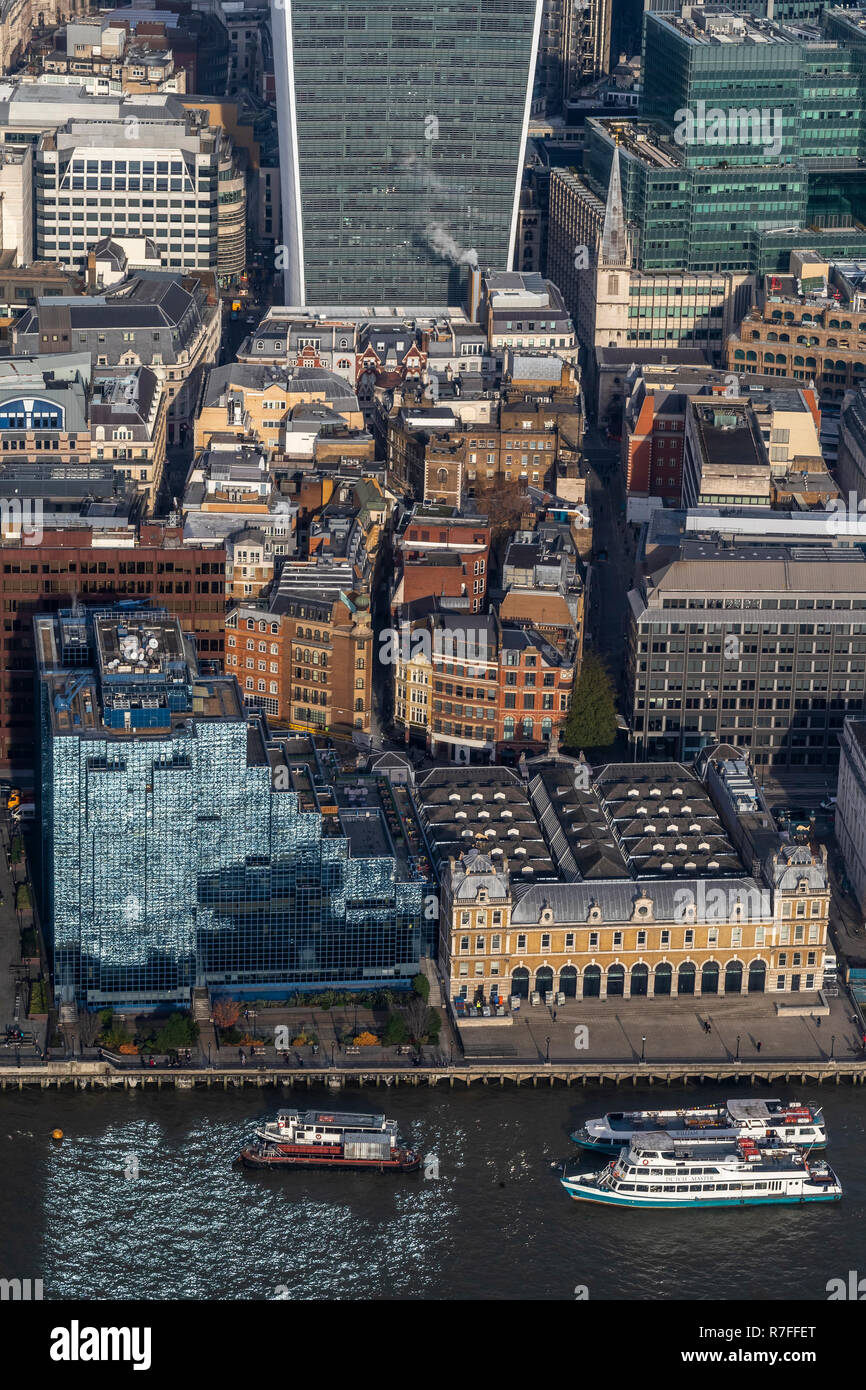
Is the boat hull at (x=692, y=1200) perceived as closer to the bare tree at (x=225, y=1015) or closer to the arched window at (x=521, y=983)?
the arched window at (x=521, y=983)

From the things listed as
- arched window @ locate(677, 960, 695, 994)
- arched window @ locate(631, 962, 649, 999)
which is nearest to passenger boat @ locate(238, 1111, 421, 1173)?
arched window @ locate(631, 962, 649, 999)

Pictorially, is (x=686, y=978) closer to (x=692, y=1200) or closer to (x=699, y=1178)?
(x=699, y=1178)

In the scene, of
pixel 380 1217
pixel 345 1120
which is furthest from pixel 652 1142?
pixel 345 1120

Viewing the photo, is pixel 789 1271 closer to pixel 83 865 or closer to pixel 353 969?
pixel 353 969

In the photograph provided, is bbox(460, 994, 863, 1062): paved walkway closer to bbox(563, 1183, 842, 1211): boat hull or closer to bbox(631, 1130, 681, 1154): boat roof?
bbox(631, 1130, 681, 1154): boat roof

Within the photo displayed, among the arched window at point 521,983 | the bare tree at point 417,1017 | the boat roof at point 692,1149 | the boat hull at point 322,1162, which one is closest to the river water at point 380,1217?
the boat hull at point 322,1162

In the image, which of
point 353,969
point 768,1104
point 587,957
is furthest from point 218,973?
point 768,1104
